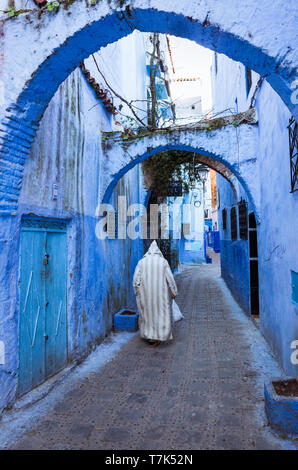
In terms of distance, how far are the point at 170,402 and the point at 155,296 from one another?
78.4 inches

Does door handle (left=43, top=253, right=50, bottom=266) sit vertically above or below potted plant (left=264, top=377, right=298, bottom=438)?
above

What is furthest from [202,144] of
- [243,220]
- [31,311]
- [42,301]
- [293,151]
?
[31,311]

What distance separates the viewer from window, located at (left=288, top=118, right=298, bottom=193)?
293 cm

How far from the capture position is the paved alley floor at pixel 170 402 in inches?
92.7

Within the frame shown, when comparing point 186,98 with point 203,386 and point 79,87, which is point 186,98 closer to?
point 79,87

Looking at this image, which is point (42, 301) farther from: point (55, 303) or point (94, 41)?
point (94, 41)

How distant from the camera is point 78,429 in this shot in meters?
2.53

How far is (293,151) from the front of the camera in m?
3.08

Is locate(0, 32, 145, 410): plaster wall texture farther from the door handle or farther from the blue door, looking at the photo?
the door handle

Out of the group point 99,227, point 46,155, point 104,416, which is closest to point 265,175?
point 99,227

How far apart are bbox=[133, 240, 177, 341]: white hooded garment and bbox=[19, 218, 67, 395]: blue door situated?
139 cm

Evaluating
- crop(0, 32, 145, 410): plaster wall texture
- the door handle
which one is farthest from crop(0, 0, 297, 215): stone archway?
the door handle

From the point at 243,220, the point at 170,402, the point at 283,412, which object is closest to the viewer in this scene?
the point at 283,412

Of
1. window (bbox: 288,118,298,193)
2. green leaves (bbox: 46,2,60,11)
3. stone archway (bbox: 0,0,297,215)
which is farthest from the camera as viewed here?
window (bbox: 288,118,298,193)
